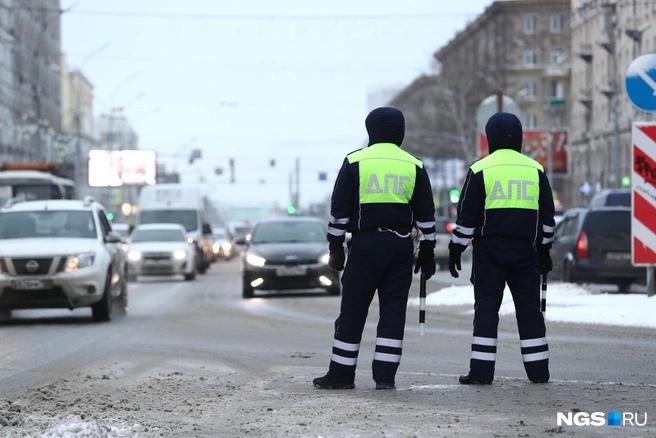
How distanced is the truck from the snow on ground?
24.2 metres

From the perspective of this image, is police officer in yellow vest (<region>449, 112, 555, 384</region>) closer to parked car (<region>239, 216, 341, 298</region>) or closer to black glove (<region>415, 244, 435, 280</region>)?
black glove (<region>415, 244, 435, 280</region>)

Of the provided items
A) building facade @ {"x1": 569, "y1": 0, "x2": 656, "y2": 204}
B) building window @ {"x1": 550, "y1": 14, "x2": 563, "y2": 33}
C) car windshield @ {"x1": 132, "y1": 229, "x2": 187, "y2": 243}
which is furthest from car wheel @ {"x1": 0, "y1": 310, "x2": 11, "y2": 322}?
building window @ {"x1": 550, "y1": 14, "x2": 563, "y2": 33}

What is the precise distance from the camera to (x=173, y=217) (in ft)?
157

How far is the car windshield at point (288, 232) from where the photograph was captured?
1116 inches

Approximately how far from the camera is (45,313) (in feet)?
77.5

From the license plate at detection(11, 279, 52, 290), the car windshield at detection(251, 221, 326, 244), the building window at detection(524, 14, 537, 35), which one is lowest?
the license plate at detection(11, 279, 52, 290)

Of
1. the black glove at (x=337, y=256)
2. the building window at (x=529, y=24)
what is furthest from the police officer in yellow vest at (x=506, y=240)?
the building window at (x=529, y=24)

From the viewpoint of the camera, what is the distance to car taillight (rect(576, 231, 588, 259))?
2756 centimetres

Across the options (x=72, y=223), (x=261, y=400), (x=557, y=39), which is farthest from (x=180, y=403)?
(x=557, y=39)

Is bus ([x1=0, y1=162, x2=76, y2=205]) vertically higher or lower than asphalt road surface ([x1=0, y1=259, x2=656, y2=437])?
higher

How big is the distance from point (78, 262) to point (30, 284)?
69 cm

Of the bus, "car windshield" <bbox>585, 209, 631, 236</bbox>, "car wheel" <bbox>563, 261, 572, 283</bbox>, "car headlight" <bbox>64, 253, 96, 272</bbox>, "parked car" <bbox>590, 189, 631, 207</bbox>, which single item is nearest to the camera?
"car headlight" <bbox>64, 253, 96, 272</bbox>

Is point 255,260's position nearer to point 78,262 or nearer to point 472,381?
point 78,262

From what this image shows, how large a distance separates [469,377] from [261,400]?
1.62m
